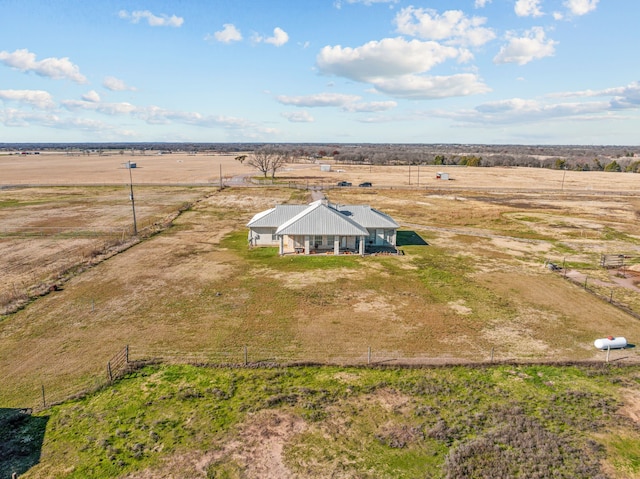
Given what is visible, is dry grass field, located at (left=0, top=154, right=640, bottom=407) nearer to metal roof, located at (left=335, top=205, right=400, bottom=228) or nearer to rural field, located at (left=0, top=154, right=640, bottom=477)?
rural field, located at (left=0, top=154, right=640, bottom=477)

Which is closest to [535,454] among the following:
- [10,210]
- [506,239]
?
[506,239]

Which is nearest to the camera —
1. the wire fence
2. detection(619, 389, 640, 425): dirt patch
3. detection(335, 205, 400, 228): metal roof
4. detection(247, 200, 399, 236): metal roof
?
detection(619, 389, 640, 425): dirt patch

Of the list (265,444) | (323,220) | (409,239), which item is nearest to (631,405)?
(265,444)

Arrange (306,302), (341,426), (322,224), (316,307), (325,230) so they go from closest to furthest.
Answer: (341,426), (316,307), (306,302), (325,230), (322,224)

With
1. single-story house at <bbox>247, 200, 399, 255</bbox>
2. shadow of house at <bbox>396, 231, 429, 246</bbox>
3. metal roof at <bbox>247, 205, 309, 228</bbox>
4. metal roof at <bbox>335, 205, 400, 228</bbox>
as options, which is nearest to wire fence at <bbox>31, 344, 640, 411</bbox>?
single-story house at <bbox>247, 200, 399, 255</bbox>

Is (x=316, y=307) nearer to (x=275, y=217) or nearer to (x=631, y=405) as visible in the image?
(x=631, y=405)

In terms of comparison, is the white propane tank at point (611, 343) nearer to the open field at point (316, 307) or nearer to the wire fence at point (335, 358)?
the wire fence at point (335, 358)
